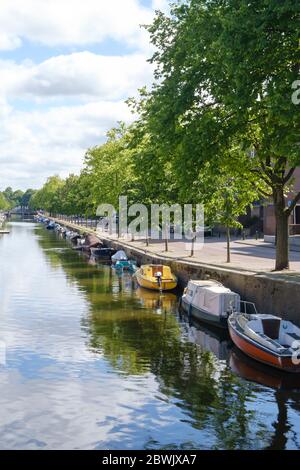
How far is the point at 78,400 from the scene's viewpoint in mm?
19938

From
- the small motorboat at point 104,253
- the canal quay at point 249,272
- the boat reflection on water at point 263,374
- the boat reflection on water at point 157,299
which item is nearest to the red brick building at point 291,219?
the canal quay at point 249,272

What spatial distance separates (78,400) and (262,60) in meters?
15.8

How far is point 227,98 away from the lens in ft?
83.9

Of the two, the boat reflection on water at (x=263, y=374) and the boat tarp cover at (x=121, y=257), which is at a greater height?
the boat tarp cover at (x=121, y=257)

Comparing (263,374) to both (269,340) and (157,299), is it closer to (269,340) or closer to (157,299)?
(269,340)

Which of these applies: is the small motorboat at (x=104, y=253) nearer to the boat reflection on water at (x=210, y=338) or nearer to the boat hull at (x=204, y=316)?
the boat hull at (x=204, y=316)

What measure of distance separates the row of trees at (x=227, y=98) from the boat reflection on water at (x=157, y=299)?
828 cm

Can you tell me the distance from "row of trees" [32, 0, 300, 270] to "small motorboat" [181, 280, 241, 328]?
458 centimetres

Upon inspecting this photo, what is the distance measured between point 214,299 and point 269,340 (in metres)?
8.41

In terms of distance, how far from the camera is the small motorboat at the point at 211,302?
1233 inches

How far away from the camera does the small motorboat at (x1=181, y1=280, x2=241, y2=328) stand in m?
31.3

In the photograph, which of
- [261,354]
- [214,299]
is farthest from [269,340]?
[214,299]
